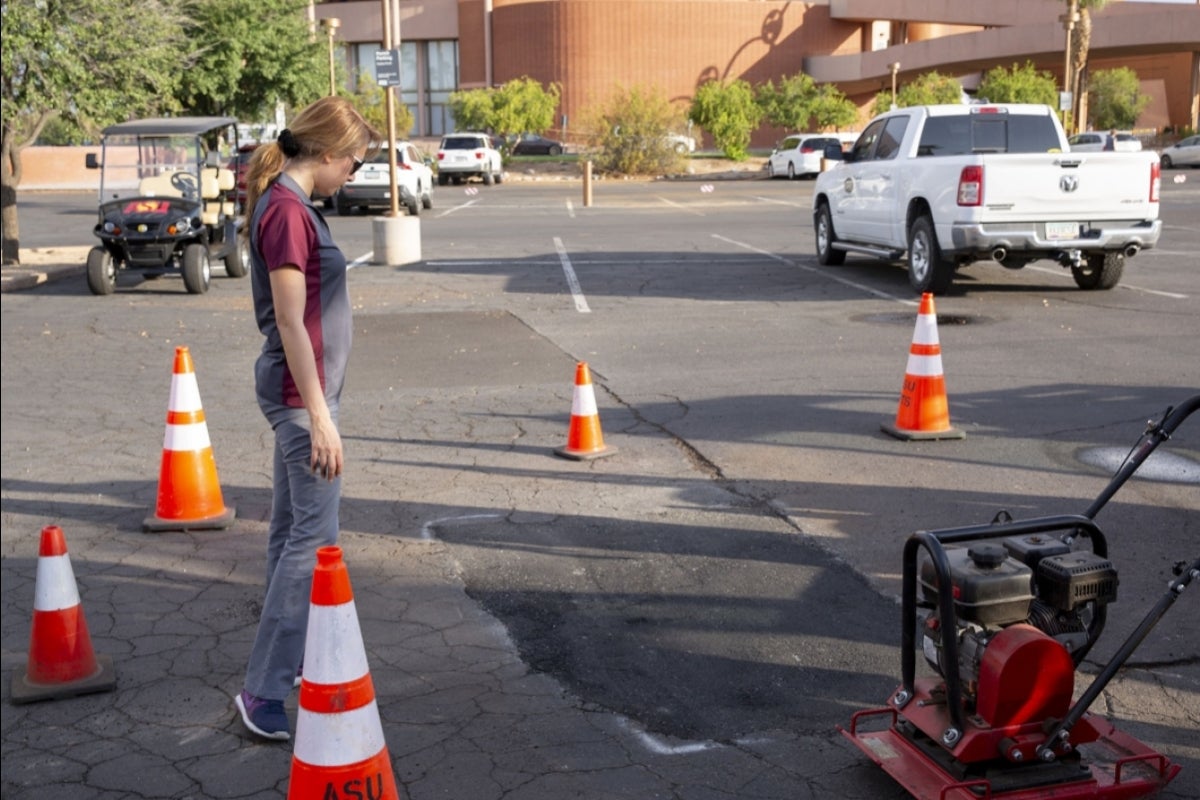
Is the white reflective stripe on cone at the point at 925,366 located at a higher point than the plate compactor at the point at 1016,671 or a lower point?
higher

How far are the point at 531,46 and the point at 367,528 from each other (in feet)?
254

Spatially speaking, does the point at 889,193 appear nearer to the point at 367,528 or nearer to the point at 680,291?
the point at 680,291

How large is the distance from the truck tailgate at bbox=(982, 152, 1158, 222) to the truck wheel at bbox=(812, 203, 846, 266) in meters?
4.42

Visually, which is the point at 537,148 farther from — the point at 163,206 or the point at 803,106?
A: the point at 163,206

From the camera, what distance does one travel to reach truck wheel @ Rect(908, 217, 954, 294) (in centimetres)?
1412

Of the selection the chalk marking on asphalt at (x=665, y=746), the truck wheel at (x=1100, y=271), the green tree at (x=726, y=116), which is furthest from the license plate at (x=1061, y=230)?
the green tree at (x=726, y=116)

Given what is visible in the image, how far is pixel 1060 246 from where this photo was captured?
530 inches

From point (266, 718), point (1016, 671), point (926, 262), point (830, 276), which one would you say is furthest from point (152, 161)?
point (1016, 671)

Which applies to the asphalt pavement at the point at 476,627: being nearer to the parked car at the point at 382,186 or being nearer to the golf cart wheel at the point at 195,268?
the golf cart wheel at the point at 195,268

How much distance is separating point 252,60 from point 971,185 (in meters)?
24.4

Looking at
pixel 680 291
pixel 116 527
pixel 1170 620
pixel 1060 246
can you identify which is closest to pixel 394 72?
pixel 680 291

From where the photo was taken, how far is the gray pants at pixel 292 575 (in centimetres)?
414

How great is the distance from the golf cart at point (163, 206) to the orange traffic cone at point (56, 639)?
12.1 meters

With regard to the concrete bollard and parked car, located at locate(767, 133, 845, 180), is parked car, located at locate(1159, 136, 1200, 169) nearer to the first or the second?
parked car, located at locate(767, 133, 845, 180)
